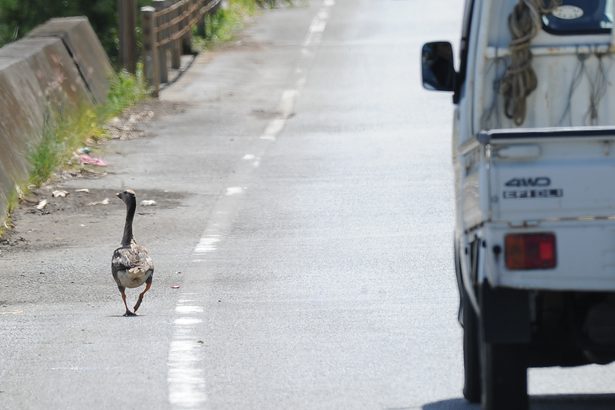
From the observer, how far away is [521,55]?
→ 7.59 metres

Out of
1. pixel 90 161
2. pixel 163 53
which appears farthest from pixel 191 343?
pixel 163 53

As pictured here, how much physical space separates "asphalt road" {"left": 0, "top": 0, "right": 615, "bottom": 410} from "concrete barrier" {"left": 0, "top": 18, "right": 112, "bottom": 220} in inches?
24.8

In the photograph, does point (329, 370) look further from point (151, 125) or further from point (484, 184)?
point (151, 125)

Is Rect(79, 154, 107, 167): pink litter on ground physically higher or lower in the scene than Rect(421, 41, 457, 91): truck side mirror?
lower

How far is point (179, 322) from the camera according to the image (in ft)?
32.2

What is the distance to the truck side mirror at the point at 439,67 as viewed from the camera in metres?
8.11

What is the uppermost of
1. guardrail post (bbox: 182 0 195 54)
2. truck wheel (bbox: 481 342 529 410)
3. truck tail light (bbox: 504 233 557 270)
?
truck tail light (bbox: 504 233 557 270)

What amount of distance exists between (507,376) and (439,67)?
2.08 meters

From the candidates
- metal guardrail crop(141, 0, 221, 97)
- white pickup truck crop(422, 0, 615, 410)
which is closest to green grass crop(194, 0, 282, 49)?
metal guardrail crop(141, 0, 221, 97)

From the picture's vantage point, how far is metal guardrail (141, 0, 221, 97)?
23.2 metres

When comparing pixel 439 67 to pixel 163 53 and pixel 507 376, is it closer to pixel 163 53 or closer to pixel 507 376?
pixel 507 376

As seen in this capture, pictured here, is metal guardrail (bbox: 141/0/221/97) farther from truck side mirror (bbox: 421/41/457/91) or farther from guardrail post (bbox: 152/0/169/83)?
truck side mirror (bbox: 421/41/457/91)

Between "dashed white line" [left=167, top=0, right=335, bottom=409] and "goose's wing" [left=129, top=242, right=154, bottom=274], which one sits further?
"goose's wing" [left=129, top=242, right=154, bottom=274]

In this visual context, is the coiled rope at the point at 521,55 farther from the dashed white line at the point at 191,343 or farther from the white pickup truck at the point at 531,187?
the dashed white line at the point at 191,343
